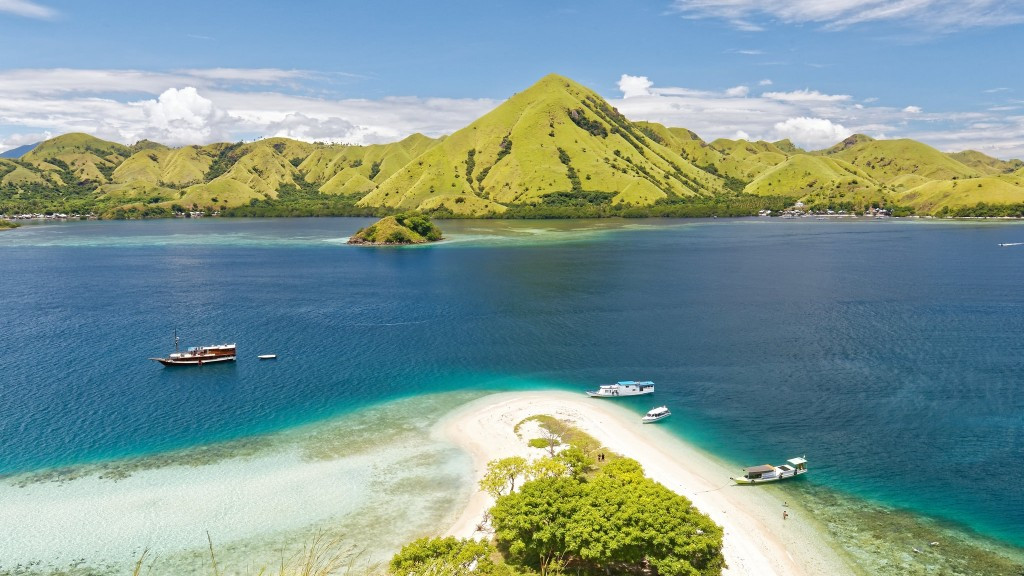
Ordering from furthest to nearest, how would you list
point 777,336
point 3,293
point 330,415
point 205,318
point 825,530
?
point 3,293
point 205,318
point 777,336
point 330,415
point 825,530

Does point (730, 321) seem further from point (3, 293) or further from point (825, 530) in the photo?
point (3, 293)

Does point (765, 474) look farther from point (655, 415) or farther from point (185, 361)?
point (185, 361)

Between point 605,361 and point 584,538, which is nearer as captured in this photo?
point 584,538

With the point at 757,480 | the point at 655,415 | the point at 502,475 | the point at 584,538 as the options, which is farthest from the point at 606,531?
the point at 655,415

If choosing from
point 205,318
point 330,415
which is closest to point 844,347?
point 330,415

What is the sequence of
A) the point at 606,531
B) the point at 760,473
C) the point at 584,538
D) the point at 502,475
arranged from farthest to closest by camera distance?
the point at 760,473 → the point at 502,475 → the point at 606,531 → the point at 584,538

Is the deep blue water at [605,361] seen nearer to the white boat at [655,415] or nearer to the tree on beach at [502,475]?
the white boat at [655,415]
